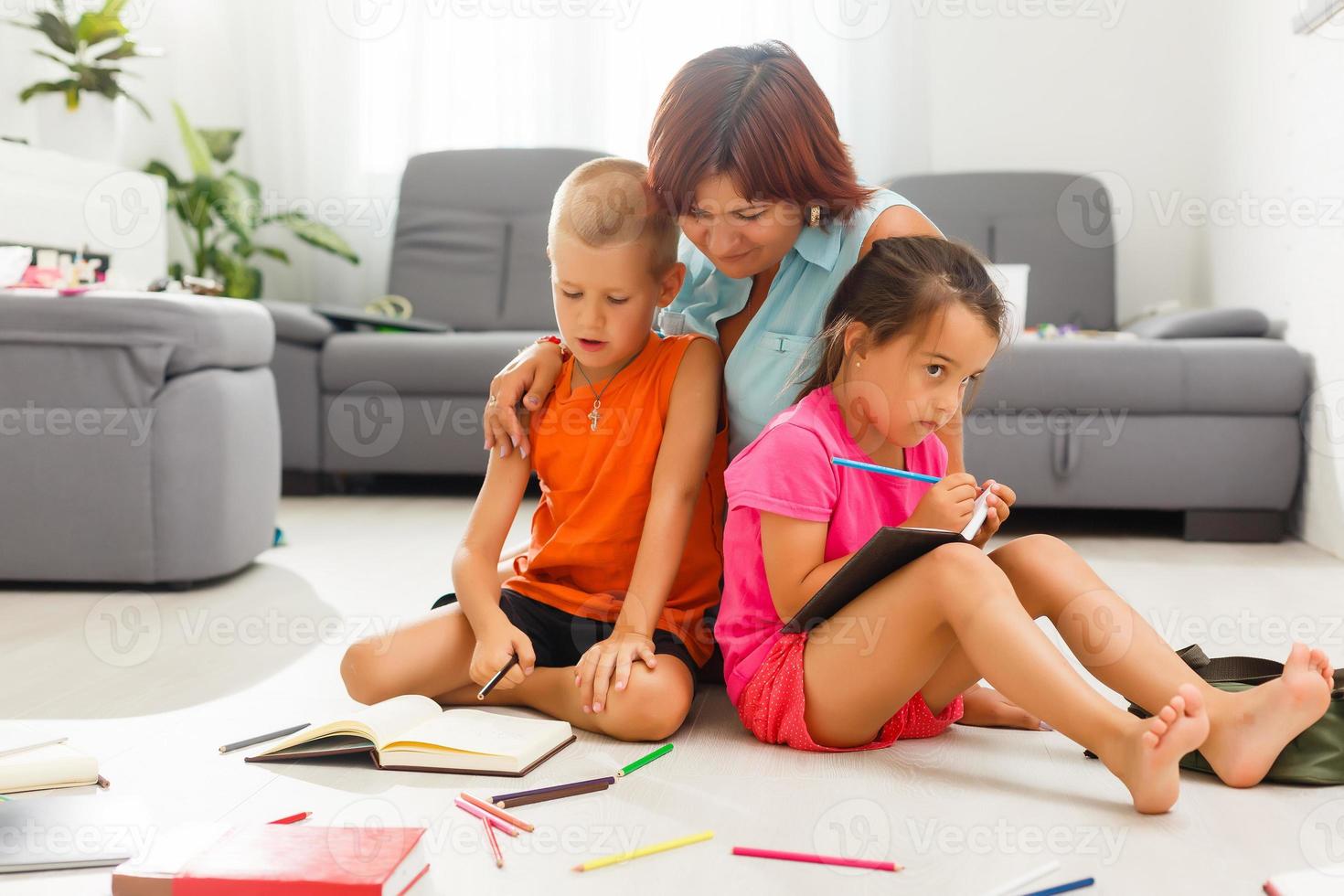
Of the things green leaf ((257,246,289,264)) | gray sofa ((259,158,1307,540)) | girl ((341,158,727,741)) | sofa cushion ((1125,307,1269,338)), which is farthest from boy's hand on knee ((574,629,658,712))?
green leaf ((257,246,289,264))

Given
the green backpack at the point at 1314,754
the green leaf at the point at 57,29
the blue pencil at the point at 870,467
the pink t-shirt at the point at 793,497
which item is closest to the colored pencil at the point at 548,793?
the pink t-shirt at the point at 793,497

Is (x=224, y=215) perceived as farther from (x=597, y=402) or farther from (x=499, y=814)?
(x=499, y=814)

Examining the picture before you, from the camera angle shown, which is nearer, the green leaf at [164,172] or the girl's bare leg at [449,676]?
the girl's bare leg at [449,676]

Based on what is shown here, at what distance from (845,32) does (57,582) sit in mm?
2791

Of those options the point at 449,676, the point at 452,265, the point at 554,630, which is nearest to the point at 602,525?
the point at 554,630

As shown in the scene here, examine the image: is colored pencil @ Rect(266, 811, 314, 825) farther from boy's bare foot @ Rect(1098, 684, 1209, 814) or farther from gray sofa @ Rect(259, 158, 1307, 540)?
gray sofa @ Rect(259, 158, 1307, 540)

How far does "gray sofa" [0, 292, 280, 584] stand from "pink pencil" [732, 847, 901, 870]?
137cm

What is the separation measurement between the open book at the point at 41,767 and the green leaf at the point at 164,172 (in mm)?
2854

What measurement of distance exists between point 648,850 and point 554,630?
461 mm

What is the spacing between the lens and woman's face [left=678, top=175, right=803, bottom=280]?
A: 49.6 inches

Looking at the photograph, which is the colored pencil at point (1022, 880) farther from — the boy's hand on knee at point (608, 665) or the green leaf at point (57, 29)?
the green leaf at point (57, 29)

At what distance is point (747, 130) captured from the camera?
1.23 meters

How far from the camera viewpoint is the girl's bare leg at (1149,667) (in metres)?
1.04

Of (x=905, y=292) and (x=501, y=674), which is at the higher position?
(x=905, y=292)
